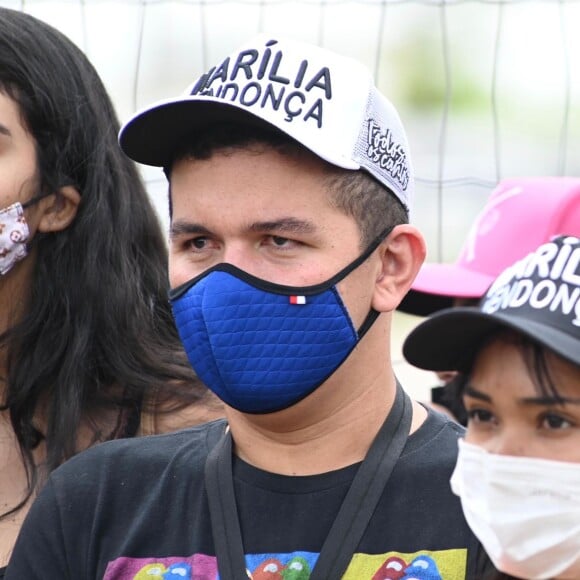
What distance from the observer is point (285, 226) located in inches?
104

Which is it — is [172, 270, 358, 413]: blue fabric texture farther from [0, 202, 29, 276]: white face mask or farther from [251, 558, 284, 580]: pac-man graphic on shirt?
[0, 202, 29, 276]: white face mask

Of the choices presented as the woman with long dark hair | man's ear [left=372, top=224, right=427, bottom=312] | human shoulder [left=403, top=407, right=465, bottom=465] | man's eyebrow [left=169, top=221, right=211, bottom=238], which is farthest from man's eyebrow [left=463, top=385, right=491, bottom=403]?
the woman with long dark hair

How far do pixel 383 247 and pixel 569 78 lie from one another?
2.75m

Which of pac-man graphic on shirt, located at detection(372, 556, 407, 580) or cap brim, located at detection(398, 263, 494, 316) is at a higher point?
pac-man graphic on shirt, located at detection(372, 556, 407, 580)

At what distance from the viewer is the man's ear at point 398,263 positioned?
2.74 m

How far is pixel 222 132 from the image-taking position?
273cm

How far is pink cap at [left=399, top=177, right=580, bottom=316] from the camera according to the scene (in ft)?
12.0

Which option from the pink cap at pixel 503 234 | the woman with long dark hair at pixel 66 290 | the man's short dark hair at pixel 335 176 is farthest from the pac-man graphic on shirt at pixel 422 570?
the pink cap at pixel 503 234

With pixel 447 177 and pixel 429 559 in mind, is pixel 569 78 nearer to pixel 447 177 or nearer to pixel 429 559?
pixel 447 177

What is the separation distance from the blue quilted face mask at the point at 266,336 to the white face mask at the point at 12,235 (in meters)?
0.91

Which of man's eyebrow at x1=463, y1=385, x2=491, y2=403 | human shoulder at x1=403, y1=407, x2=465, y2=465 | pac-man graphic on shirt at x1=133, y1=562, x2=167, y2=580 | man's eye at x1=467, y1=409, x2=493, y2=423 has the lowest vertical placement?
pac-man graphic on shirt at x1=133, y1=562, x2=167, y2=580

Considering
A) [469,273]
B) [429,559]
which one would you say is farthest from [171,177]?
[469,273]

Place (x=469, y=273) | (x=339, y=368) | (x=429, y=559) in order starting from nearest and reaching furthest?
(x=429, y=559) → (x=339, y=368) → (x=469, y=273)

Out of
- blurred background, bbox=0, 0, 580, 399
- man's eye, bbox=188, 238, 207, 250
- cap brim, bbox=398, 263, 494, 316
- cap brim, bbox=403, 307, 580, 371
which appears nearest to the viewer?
cap brim, bbox=403, 307, 580, 371
